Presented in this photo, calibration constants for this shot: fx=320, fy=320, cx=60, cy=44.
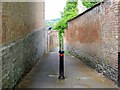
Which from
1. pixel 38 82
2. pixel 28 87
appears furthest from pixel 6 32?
pixel 38 82

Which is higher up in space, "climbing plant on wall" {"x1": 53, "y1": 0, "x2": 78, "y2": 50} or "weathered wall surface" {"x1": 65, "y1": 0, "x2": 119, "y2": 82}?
"climbing plant on wall" {"x1": 53, "y1": 0, "x2": 78, "y2": 50}

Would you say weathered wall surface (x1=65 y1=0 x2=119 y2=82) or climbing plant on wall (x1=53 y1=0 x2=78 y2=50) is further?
climbing plant on wall (x1=53 y1=0 x2=78 y2=50)

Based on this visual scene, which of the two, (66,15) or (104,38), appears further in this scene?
(66,15)

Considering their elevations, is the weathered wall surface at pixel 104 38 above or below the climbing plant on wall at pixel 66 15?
below

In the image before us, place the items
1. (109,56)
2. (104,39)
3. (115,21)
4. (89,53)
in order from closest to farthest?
(115,21) < (109,56) < (104,39) < (89,53)

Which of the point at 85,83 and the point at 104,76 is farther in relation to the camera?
the point at 104,76

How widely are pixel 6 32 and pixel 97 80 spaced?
14.3ft

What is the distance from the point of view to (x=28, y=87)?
977 cm

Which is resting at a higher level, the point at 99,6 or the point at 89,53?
the point at 99,6

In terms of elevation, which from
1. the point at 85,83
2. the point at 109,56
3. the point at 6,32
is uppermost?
the point at 6,32

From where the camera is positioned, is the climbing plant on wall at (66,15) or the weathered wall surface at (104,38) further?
the climbing plant on wall at (66,15)

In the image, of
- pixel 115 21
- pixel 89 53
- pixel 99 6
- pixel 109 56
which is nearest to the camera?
pixel 115 21

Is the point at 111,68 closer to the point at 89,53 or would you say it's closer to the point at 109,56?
the point at 109,56

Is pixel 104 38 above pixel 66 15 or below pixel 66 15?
below
